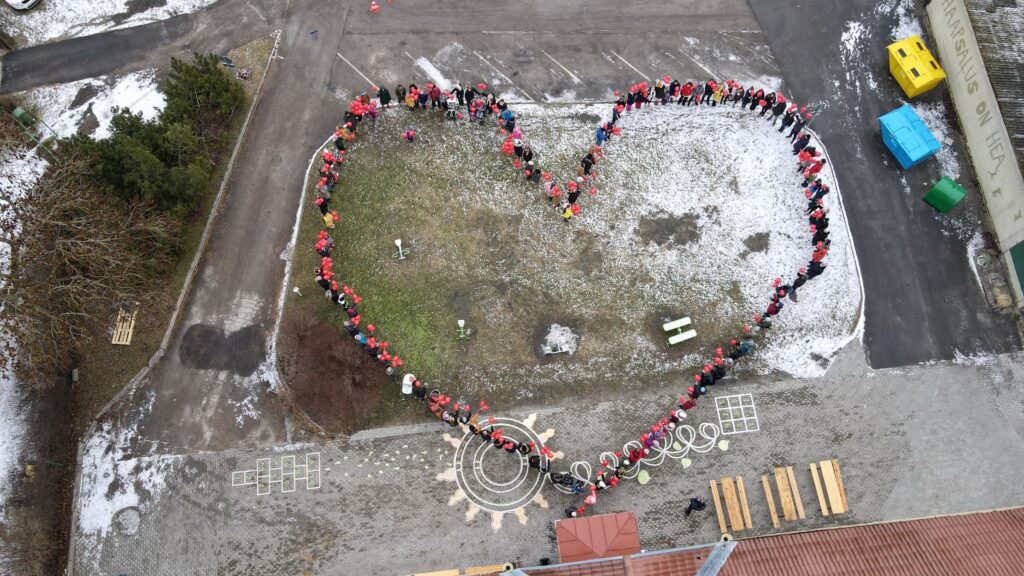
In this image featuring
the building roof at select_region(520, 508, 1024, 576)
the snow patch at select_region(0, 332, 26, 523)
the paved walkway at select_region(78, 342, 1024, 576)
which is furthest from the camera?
the snow patch at select_region(0, 332, 26, 523)

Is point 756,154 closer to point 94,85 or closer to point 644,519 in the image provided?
point 644,519

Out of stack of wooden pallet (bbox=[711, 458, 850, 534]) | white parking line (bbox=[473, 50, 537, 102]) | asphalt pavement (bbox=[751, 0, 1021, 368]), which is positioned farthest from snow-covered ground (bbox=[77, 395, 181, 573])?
asphalt pavement (bbox=[751, 0, 1021, 368])

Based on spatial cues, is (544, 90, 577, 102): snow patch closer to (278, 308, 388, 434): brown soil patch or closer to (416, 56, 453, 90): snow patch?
(416, 56, 453, 90): snow patch

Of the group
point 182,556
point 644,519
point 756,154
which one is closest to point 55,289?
point 182,556

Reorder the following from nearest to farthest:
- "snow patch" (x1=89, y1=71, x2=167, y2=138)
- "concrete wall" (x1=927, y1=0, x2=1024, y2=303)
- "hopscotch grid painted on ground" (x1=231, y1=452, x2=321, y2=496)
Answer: "hopscotch grid painted on ground" (x1=231, y1=452, x2=321, y2=496)
"concrete wall" (x1=927, y1=0, x2=1024, y2=303)
"snow patch" (x1=89, y1=71, x2=167, y2=138)

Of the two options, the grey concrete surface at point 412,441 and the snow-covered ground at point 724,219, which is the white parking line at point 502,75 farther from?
the grey concrete surface at point 412,441

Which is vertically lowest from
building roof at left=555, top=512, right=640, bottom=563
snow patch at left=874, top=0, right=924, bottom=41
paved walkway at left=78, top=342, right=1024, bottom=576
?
building roof at left=555, top=512, right=640, bottom=563
